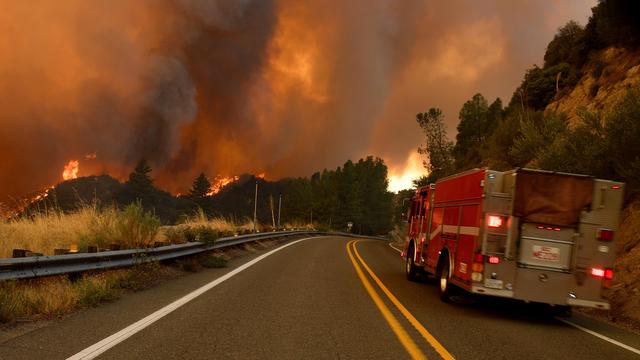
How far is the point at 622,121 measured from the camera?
54.0ft

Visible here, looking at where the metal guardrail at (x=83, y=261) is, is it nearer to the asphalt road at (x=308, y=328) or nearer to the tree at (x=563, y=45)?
the asphalt road at (x=308, y=328)

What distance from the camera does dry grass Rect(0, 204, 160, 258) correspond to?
11781 millimetres

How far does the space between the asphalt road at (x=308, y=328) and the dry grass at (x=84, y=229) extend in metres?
2.05

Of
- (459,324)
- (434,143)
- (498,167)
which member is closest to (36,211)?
(459,324)

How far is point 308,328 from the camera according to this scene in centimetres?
736

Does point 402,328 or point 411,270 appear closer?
point 402,328

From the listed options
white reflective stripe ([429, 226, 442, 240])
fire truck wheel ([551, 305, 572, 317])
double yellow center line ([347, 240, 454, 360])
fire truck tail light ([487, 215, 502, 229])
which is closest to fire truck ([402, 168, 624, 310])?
fire truck tail light ([487, 215, 502, 229])

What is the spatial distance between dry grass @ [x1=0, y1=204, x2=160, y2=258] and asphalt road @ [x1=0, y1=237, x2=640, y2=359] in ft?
6.72

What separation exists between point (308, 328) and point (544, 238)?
4.89 m

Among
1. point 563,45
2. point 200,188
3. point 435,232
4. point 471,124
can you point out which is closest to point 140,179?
point 200,188

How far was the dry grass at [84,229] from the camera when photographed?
11.8 metres

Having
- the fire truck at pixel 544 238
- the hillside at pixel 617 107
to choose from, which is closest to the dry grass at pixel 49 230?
the fire truck at pixel 544 238

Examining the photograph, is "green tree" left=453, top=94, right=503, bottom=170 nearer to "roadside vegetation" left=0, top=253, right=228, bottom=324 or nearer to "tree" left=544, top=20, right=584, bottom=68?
"tree" left=544, top=20, right=584, bottom=68

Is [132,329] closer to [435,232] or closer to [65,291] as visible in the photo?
[65,291]
